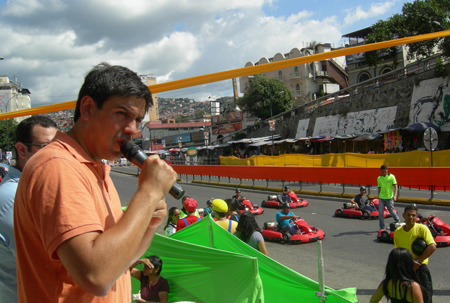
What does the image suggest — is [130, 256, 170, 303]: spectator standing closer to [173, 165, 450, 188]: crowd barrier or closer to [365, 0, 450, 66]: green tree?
[173, 165, 450, 188]: crowd barrier

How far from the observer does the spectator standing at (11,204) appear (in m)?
2.16

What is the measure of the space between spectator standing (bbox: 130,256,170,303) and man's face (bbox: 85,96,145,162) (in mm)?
3828

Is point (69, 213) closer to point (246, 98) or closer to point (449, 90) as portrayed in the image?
point (449, 90)

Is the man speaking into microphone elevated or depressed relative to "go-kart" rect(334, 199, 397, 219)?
elevated

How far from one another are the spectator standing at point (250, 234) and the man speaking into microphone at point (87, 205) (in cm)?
515

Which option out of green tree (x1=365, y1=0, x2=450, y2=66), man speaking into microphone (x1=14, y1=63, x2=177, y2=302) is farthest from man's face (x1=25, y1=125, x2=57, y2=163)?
green tree (x1=365, y1=0, x2=450, y2=66)

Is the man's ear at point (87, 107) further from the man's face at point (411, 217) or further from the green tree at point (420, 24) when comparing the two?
the green tree at point (420, 24)

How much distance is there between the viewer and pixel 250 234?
672 centimetres

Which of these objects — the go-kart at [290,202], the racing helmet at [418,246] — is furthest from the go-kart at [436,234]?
the go-kart at [290,202]

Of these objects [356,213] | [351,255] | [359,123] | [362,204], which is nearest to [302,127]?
[359,123]

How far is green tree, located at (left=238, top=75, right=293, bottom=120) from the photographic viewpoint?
58906 mm

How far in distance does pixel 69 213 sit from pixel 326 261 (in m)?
8.19

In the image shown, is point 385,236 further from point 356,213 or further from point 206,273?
point 206,273

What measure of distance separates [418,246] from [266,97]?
180 ft
